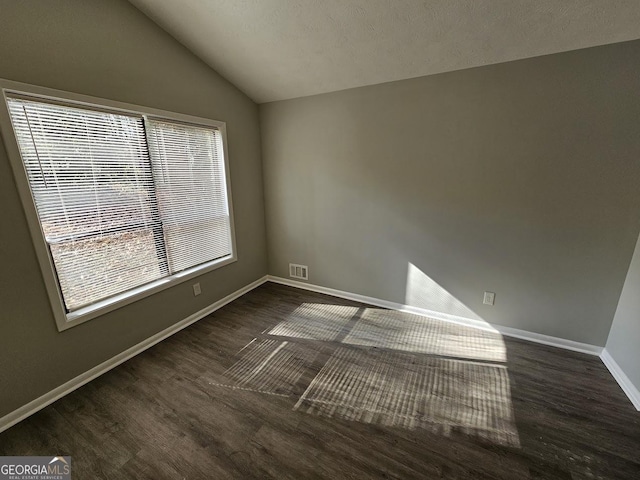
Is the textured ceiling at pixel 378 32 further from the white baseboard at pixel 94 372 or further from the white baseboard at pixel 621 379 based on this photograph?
the white baseboard at pixel 94 372

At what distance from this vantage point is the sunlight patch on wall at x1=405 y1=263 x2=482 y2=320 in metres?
2.69

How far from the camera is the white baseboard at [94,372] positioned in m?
1.71

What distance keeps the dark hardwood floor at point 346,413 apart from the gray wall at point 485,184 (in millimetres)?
527

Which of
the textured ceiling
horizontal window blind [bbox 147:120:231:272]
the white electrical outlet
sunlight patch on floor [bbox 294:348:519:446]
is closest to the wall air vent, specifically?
horizontal window blind [bbox 147:120:231:272]

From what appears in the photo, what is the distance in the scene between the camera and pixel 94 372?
206cm

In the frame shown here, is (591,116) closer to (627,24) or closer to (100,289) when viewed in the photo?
(627,24)

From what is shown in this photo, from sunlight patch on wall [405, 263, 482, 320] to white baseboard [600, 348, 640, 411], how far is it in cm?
89

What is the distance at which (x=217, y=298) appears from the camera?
3117mm

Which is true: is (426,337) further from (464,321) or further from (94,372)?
(94,372)

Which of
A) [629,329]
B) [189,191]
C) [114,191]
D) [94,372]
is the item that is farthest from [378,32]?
[94,372]

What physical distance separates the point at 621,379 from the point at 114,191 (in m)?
4.07

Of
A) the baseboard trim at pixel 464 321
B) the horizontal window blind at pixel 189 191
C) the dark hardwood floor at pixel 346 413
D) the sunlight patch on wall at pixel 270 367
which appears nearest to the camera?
the dark hardwood floor at pixel 346 413

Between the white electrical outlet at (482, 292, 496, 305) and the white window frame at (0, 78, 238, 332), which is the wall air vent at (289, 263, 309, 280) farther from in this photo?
the white electrical outlet at (482, 292, 496, 305)

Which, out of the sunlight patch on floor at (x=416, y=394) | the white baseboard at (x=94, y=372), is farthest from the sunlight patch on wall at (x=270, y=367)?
the white baseboard at (x=94, y=372)
